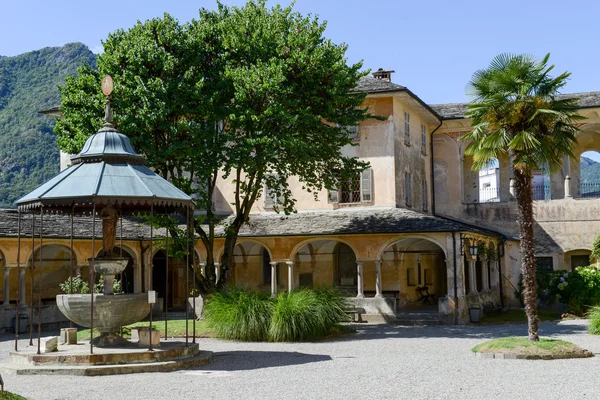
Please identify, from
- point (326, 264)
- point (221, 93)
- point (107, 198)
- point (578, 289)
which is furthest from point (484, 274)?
point (107, 198)

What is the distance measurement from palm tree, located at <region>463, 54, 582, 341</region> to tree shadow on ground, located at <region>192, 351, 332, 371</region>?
4.90 metres

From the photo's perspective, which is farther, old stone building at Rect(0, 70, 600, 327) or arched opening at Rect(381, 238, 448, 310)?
arched opening at Rect(381, 238, 448, 310)

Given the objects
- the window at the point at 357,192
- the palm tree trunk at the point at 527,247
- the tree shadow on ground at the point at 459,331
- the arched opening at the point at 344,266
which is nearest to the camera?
the palm tree trunk at the point at 527,247

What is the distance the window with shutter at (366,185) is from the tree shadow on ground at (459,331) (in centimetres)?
573

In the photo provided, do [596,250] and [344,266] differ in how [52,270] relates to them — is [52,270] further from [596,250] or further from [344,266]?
[596,250]

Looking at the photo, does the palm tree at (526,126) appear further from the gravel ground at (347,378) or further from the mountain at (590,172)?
the mountain at (590,172)

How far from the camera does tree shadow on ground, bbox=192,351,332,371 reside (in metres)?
14.5

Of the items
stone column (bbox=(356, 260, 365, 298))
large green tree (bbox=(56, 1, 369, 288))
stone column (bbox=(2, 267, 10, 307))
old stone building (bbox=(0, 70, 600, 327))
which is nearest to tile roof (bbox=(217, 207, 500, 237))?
old stone building (bbox=(0, 70, 600, 327))

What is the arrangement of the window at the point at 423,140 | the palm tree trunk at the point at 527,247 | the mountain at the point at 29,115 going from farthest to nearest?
the mountain at the point at 29,115 < the window at the point at 423,140 < the palm tree trunk at the point at 527,247

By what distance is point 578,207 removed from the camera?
3212cm

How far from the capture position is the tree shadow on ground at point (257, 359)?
572 inches

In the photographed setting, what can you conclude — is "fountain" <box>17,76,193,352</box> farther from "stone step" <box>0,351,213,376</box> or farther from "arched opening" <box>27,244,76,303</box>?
"arched opening" <box>27,244,76,303</box>

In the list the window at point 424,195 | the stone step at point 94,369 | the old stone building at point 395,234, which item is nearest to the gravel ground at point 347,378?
the stone step at point 94,369

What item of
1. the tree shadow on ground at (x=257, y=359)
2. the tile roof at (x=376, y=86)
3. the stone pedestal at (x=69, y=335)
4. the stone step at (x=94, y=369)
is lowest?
the tree shadow on ground at (x=257, y=359)
